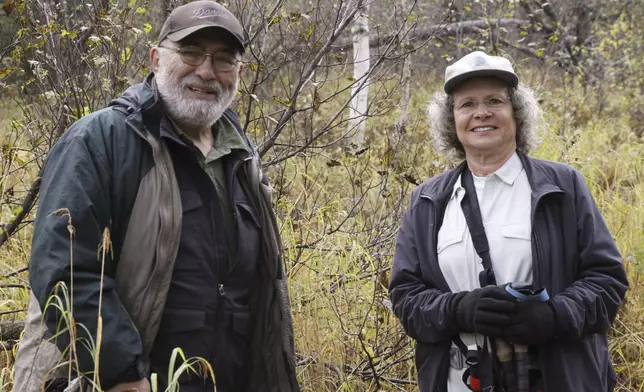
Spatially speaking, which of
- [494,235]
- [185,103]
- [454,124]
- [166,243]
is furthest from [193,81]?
[494,235]

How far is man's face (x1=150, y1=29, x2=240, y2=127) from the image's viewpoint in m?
2.76

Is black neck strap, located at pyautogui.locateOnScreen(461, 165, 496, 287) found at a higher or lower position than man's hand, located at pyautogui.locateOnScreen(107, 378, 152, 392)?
higher

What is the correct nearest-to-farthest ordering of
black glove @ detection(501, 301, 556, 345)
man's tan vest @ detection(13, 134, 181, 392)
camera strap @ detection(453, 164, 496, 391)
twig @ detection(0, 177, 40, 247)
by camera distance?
man's tan vest @ detection(13, 134, 181, 392)
black glove @ detection(501, 301, 556, 345)
camera strap @ detection(453, 164, 496, 391)
twig @ detection(0, 177, 40, 247)

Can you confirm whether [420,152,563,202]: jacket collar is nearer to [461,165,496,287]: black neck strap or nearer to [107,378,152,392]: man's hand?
[461,165,496,287]: black neck strap

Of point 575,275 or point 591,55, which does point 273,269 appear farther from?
point 591,55

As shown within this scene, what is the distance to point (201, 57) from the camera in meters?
2.85

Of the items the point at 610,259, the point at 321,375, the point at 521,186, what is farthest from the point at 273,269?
the point at 321,375

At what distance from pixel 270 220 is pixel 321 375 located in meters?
1.68

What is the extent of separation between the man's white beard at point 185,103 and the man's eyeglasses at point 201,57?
61 millimetres

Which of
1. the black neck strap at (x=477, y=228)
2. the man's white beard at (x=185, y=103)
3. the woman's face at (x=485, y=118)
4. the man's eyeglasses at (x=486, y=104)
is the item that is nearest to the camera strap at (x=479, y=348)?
the black neck strap at (x=477, y=228)

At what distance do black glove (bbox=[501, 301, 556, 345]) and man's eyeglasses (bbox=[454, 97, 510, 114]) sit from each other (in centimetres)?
81

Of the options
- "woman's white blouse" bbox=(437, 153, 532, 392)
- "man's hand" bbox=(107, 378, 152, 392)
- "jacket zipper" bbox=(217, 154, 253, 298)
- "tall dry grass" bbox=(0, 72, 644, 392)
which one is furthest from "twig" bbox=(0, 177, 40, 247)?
"woman's white blouse" bbox=(437, 153, 532, 392)

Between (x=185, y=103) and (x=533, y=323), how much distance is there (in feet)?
4.82

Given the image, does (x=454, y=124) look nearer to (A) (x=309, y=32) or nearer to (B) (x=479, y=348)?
(B) (x=479, y=348)
